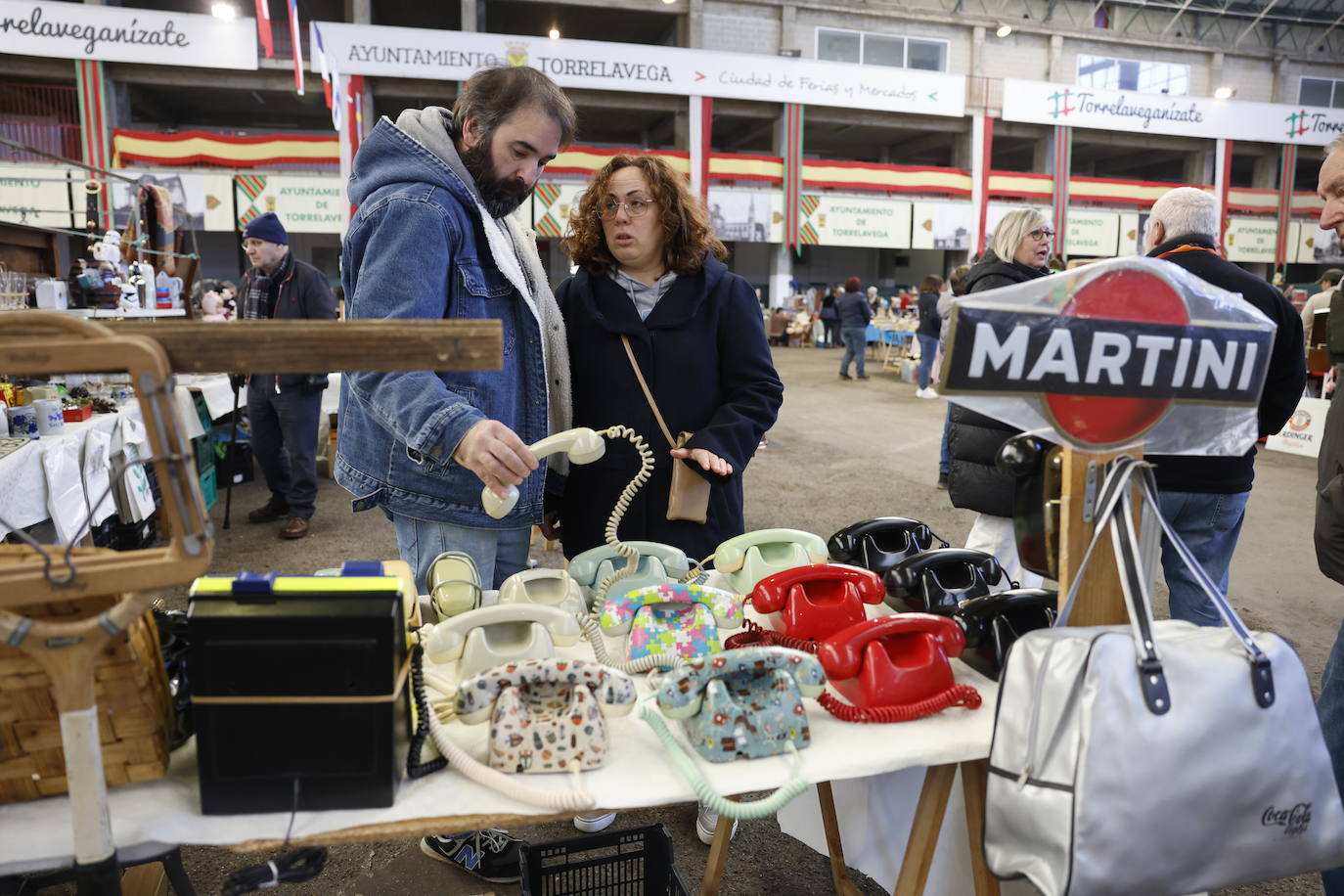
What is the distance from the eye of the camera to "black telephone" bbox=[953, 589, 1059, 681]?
52.5 inches

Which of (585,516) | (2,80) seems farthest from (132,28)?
(585,516)

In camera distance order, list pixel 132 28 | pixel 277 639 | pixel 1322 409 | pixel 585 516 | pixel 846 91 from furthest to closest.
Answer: pixel 846 91
pixel 132 28
pixel 1322 409
pixel 585 516
pixel 277 639

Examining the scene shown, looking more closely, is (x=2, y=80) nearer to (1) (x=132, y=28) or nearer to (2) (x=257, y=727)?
(1) (x=132, y=28)

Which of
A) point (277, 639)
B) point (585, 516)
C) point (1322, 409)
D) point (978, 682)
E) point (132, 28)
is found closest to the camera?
point (277, 639)

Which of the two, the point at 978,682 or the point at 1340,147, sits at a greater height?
the point at 1340,147

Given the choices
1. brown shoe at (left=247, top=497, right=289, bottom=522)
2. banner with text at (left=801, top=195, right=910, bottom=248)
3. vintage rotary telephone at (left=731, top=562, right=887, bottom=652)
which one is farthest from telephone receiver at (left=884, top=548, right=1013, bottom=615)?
banner with text at (left=801, top=195, right=910, bottom=248)

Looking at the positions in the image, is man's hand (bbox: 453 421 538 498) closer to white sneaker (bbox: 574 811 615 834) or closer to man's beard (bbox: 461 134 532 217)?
man's beard (bbox: 461 134 532 217)

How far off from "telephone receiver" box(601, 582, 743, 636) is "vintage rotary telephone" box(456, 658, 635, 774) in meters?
0.25

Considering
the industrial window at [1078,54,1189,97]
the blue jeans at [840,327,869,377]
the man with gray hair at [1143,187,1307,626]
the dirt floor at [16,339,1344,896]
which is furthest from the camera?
the industrial window at [1078,54,1189,97]

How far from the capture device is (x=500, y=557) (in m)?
1.81

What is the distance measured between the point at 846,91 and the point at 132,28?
12.7 metres

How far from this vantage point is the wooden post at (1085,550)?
3.62 ft

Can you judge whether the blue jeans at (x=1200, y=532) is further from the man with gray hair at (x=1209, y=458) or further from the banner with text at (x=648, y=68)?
the banner with text at (x=648, y=68)

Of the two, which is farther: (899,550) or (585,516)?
(585,516)
